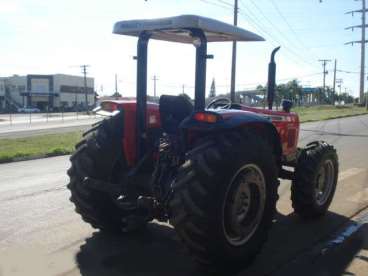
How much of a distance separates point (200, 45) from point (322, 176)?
125 inches

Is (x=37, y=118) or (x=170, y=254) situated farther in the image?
(x=37, y=118)

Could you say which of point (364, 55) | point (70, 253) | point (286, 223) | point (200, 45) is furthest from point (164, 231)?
point (364, 55)

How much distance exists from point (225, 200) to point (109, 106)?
192 cm

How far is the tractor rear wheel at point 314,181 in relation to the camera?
6203mm

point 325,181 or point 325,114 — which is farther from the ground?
point 325,181

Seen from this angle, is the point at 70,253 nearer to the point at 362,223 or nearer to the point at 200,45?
the point at 200,45

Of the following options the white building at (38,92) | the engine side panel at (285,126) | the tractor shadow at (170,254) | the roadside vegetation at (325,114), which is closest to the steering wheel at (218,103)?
the engine side panel at (285,126)

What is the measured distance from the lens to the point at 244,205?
4668 mm

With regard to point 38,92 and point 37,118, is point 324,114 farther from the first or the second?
point 38,92

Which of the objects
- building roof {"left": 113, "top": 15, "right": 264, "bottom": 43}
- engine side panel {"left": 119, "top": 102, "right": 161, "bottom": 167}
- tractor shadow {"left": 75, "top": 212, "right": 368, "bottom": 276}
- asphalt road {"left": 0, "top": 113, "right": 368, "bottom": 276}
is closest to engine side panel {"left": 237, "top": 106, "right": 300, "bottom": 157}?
asphalt road {"left": 0, "top": 113, "right": 368, "bottom": 276}

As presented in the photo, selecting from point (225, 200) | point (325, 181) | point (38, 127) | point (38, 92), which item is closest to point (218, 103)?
point (325, 181)

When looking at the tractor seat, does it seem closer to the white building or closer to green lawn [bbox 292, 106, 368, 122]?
green lawn [bbox 292, 106, 368, 122]

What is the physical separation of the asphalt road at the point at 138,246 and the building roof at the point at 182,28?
225cm

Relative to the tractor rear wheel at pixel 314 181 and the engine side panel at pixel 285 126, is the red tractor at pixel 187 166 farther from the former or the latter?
the tractor rear wheel at pixel 314 181
